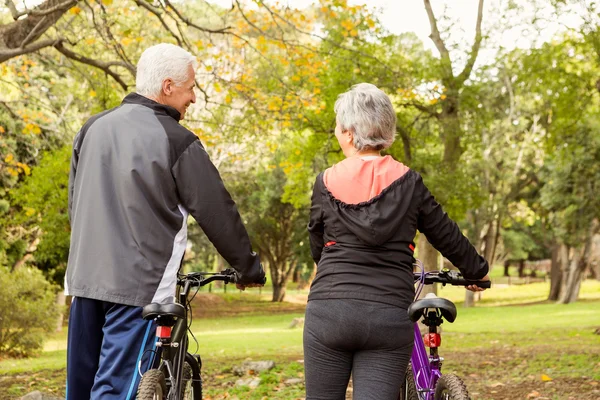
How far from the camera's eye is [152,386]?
3.05 meters

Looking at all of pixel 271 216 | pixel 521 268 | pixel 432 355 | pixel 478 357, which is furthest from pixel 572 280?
pixel 432 355

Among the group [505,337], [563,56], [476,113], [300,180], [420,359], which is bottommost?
[505,337]

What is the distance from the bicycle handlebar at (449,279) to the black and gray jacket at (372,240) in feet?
1.77

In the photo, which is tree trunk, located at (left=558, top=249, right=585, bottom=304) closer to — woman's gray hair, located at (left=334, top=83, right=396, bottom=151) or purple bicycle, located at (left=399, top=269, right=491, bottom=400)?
purple bicycle, located at (left=399, top=269, right=491, bottom=400)

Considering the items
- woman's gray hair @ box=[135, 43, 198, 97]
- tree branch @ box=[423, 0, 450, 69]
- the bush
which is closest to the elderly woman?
woman's gray hair @ box=[135, 43, 198, 97]

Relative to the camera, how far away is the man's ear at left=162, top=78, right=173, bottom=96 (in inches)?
137

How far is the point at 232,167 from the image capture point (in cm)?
3062

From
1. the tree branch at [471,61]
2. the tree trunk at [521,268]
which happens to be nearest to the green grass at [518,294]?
the tree trunk at [521,268]

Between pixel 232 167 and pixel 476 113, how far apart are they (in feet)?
48.7

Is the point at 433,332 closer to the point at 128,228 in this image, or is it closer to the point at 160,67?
the point at 128,228

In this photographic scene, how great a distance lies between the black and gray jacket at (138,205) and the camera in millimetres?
3225

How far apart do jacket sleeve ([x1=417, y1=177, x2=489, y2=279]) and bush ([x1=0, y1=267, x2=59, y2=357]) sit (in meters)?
15.6

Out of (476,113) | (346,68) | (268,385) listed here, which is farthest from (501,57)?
(268,385)

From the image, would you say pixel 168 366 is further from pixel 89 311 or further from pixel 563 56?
pixel 563 56
